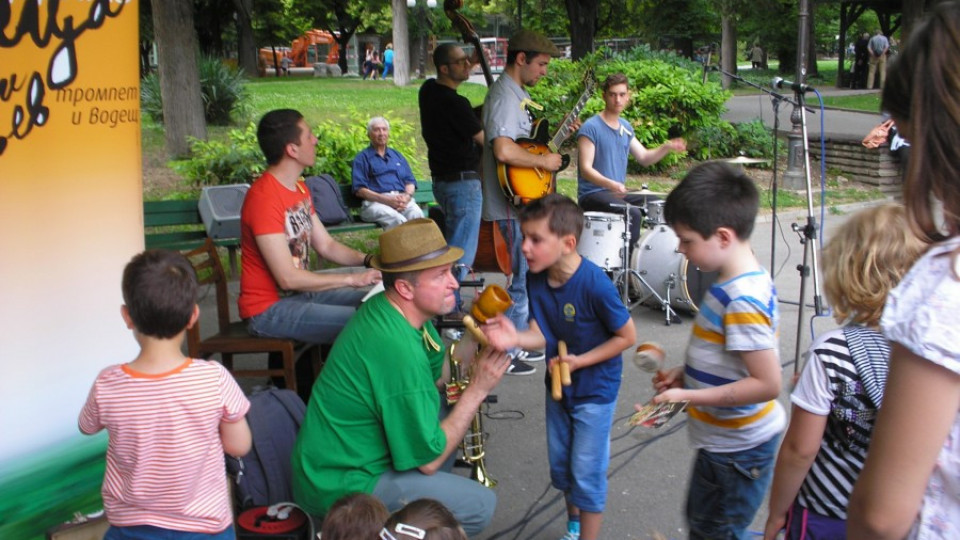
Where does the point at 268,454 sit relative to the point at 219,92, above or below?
below

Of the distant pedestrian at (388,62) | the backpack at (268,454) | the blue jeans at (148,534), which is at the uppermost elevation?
the distant pedestrian at (388,62)

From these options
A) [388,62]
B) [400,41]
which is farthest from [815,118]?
[388,62]

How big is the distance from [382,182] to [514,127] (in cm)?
253

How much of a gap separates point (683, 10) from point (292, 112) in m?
30.0

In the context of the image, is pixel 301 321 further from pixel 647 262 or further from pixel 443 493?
pixel 647 262

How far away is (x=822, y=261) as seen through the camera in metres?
2.21

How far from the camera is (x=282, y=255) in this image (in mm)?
4156

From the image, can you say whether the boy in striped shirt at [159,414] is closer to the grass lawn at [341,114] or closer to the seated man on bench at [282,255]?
the seated man on bench at [282,255]

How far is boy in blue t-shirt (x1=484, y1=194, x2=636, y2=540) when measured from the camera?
3.16m

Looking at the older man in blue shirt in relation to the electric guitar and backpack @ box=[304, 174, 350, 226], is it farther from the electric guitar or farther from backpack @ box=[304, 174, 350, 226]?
the electric guitar

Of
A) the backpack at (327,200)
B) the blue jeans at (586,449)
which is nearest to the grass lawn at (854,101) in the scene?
the backpack at (327,200)

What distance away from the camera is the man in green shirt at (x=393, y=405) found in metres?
2.72

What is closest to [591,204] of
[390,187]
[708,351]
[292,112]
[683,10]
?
[390,187]

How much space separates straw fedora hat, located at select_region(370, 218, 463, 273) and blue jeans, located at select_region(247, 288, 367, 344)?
1404mm
